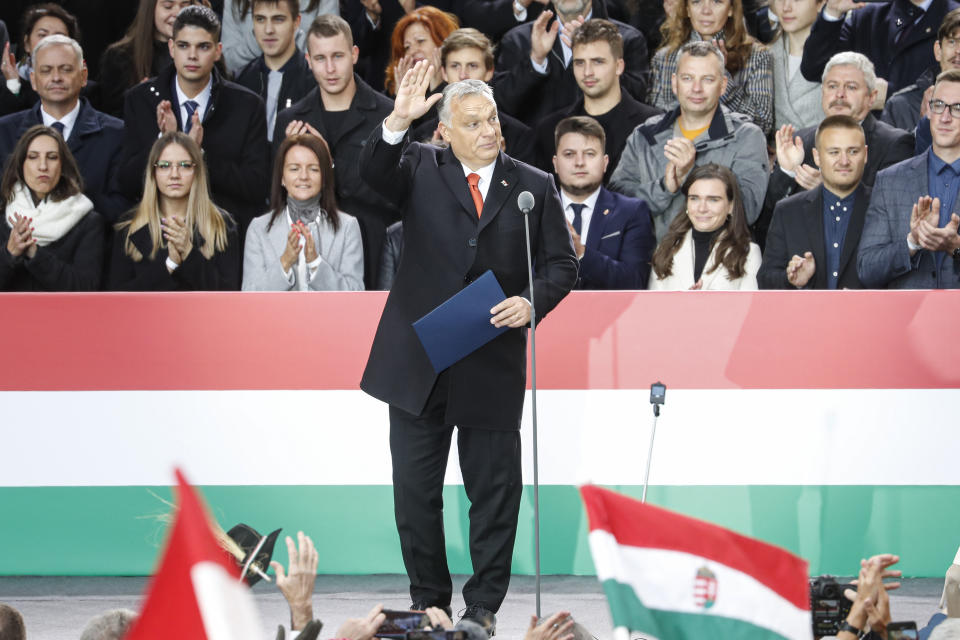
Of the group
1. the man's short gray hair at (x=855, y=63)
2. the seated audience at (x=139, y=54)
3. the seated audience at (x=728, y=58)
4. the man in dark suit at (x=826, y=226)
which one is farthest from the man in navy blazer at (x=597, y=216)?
the seated audience at (x=139, y=54)

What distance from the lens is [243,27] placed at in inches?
312

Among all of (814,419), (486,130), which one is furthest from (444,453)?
(814,419)

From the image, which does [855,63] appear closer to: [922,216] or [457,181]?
[922,216]

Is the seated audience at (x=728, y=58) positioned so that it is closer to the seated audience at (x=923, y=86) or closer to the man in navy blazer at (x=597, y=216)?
the seated audience at (x=923, y=86)

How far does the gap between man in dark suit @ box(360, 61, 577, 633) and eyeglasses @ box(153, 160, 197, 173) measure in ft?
6.42

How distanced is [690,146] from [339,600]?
2.71 meters

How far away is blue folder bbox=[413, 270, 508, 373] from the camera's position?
4676 mm

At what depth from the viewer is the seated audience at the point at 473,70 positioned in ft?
23.3

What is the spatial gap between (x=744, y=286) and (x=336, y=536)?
2141mm

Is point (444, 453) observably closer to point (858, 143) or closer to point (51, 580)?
point (51, 580)

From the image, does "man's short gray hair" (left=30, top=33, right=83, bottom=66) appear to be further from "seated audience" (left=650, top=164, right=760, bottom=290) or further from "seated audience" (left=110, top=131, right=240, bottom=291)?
"seated audience" (left=650, top=164, right=760, bottom=290)

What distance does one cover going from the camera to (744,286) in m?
6.36

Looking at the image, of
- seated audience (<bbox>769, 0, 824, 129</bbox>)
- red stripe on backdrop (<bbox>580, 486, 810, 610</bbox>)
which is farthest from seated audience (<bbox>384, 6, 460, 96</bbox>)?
red stripe on backdrop (<bbox>580, 486, 810, 610</bbox>)

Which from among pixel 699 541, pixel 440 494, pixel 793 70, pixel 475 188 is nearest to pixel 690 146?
pixel 793 70
